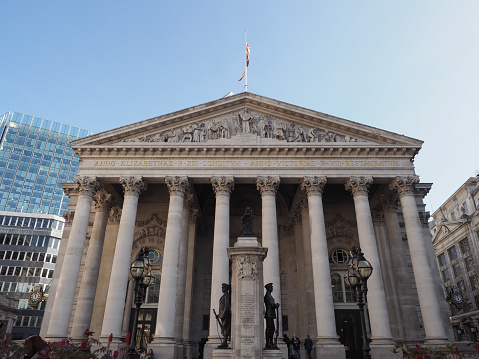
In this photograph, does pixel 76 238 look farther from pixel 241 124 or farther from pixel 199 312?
pixel 241 124

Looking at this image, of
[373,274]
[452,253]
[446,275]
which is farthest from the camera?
[446,275]

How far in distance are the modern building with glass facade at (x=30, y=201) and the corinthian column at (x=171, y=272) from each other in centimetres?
4701

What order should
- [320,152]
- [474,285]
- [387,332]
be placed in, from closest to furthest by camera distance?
[387,332], [320,152], [474,285]

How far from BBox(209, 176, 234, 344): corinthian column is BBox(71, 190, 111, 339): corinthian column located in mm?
8796

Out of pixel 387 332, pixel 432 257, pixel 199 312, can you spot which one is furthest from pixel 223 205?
pixel 432 257

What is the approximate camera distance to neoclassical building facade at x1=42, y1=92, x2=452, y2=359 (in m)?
22.8

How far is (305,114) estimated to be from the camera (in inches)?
1068

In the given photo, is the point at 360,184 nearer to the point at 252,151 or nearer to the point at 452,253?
the point at 252,151

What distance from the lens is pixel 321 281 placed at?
898 inches

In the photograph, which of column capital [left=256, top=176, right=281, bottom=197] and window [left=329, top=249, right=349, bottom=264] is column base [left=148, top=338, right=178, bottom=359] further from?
window [left=329, top=249, right=349, bottom=264]

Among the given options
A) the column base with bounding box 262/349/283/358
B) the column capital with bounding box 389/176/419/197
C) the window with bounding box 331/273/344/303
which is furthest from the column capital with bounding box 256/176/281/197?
the column base with bounding box 262/349/283/358

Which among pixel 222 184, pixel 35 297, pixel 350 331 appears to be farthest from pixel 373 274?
pixel 35 297

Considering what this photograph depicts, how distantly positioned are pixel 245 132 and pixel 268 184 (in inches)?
172

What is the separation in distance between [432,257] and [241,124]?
1748 centimetres
